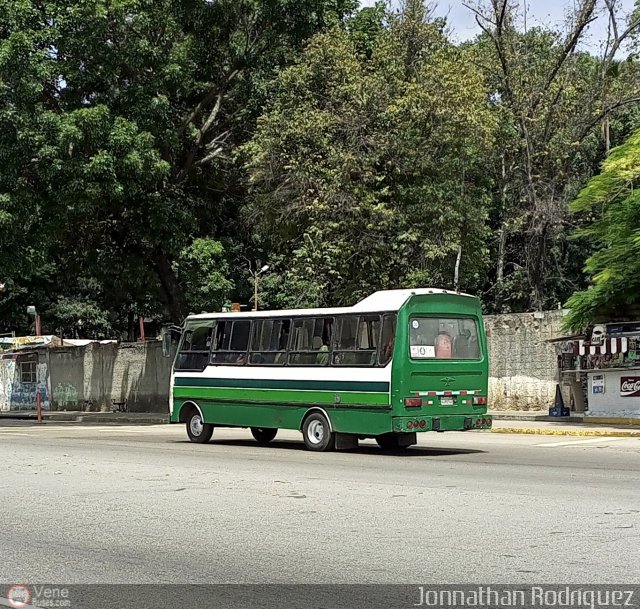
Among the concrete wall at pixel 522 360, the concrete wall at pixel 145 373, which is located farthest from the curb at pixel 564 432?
the concrete wall at pixel 522 360

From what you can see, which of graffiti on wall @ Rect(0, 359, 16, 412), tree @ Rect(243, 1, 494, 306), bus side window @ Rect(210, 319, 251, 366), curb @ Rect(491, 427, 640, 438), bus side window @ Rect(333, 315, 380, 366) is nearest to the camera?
bus side window @ Rect(333, 315, 380, 366)

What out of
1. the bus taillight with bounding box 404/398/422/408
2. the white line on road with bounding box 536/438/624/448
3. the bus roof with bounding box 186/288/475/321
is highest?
the bus roof with bounding box 186/288/475/321

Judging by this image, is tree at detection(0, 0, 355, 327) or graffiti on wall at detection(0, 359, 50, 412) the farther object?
graffiti on wall at detection(0, 359, 50, 412)

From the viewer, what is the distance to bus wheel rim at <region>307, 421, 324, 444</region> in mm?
17891

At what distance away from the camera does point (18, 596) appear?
688 centimetres

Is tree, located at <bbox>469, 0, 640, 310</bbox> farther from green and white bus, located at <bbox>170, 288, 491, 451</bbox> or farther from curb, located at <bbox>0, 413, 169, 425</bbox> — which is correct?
green and white bus, located at <bbox>170, 288, 491, 451</bbox>

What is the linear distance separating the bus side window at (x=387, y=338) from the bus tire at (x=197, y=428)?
511 centimetres

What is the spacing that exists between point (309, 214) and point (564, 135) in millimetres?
14623

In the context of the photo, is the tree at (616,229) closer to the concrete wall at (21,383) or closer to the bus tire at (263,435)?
the bus tire at (263,435)

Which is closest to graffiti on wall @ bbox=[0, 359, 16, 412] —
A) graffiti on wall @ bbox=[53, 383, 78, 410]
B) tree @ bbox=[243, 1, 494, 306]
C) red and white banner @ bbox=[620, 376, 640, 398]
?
graffiti on wall @ bbox=[53, 383, 78, 410]

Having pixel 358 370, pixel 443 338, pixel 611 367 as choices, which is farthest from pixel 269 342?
pixel 611 367

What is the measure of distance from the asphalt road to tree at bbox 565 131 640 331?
652 centimetres

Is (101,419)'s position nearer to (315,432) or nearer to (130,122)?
(130,122)

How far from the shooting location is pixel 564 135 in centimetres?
3881
